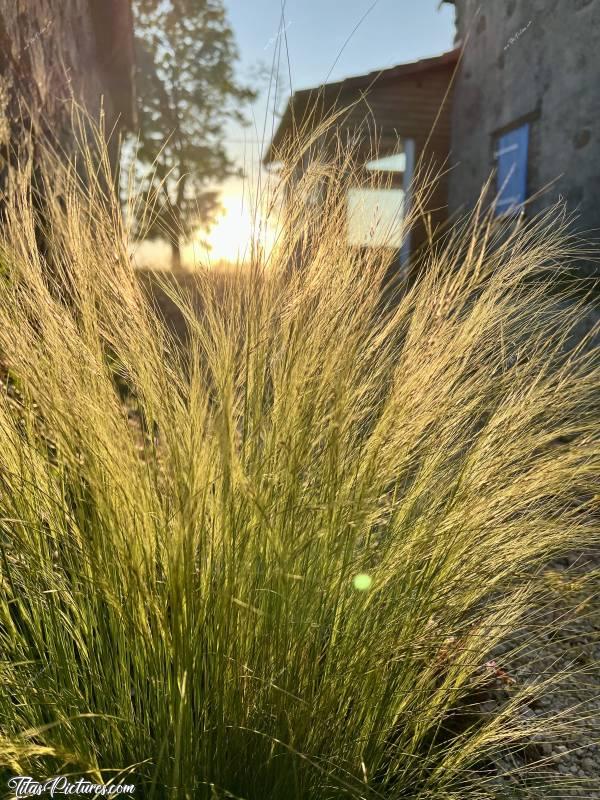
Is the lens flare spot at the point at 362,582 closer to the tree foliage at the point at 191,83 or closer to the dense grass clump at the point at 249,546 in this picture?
the dense grass clump at the point at 249,546

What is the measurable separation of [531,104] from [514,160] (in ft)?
2.00

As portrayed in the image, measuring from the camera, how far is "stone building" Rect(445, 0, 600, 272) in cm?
583

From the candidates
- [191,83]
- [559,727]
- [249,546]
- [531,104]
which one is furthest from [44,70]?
[191,83]

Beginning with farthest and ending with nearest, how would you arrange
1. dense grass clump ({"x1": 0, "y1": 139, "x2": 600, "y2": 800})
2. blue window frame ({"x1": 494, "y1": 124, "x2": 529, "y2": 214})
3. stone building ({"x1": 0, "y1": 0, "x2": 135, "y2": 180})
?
blue window frame ({"x1": 494, "y1": 124, "x2": 529, "y2": 214}) < stone building ({"x1": 0, "y1": 0, "x2": 135, "y2": 180}) < dense grass clump ({"x1": 0, "y1": 139, "x2": 600, "y2": 800})

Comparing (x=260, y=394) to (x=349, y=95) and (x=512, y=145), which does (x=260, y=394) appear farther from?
(x=349, y=95)

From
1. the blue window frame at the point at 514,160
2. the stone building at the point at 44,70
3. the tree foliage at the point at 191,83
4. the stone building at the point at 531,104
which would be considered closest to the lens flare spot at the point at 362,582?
the stone building at the point at 44,70

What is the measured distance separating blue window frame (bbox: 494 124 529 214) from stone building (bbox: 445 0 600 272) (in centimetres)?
1

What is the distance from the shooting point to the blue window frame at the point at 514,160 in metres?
7.08

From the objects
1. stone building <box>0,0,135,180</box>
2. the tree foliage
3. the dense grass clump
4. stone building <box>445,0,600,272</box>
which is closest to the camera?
the dense grass clump

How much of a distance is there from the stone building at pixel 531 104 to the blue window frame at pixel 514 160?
1 centimetres

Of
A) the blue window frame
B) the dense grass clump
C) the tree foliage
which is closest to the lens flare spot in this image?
the dense grass clump

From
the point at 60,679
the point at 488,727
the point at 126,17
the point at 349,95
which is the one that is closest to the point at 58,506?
the point at 60,679

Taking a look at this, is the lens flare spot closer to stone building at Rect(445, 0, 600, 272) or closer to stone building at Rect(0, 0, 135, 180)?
stone building at Rect(0, 0, 135, 180)

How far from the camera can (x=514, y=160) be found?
23.8ft
